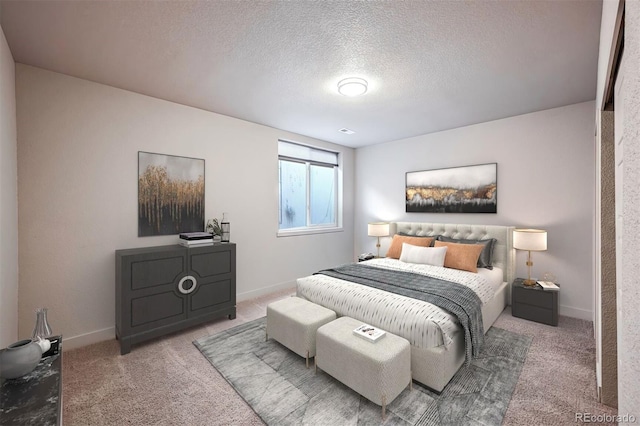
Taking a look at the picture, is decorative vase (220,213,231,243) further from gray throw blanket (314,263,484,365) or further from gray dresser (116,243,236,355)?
gray throw blanket (314,263,484,365)

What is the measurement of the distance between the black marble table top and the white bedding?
1.94 metres

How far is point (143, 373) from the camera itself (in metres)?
2.23

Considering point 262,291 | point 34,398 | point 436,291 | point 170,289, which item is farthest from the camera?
point 262,291

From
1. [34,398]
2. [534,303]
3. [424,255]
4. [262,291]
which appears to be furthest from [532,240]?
[34,398]

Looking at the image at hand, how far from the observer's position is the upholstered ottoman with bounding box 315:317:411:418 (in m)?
1.75

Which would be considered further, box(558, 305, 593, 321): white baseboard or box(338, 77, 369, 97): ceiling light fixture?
box(558, 305, 593, 321): white baseboard

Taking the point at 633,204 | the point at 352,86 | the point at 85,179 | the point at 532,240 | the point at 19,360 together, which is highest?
the point at 352,86

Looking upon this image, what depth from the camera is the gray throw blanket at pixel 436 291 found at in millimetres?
2227

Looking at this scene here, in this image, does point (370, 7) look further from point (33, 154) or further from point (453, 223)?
point (453, 223)

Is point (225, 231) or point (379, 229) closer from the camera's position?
point (225, 231)

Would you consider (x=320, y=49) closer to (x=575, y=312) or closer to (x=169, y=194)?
(x=169, y=194)

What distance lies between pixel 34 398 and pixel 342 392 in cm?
170

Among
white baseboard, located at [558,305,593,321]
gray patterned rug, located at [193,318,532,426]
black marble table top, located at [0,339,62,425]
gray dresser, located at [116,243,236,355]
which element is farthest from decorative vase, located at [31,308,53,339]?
white baseboard, located at [558,305,593,321]

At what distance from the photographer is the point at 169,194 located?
3.21 meters
